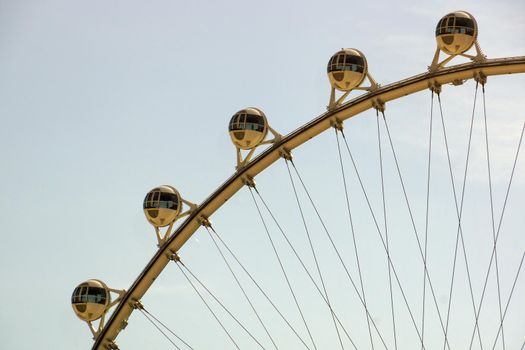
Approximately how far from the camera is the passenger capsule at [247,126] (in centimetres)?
6675

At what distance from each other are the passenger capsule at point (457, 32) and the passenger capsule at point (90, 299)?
1626cm

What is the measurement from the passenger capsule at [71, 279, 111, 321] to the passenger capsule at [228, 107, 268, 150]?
8036 millimetres

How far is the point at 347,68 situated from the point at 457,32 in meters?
4.28

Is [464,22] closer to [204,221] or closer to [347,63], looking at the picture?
[347,63]

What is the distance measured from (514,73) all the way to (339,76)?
6363 mm

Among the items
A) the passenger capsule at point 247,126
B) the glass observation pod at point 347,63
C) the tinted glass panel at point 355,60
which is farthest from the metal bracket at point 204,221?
the tinted glass panel at point 355,60

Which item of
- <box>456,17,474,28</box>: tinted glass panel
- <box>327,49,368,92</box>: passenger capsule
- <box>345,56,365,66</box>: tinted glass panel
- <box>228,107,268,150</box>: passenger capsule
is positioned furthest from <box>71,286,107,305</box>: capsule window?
<box>456,17,474,28</box>: tinted glass panel

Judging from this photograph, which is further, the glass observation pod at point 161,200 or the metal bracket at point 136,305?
the metal bracket at point 136,305

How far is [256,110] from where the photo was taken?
220ft

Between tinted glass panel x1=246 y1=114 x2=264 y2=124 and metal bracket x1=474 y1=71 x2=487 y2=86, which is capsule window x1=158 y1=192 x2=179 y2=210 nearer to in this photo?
tinted glass panel x1=246 y1=114 x2=264 y2=124

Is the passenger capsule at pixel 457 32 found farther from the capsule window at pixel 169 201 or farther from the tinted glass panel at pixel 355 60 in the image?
the capsule window at pixel 169 201

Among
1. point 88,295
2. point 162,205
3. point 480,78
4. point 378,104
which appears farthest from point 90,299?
point 480,78

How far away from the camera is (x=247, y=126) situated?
66.7 m

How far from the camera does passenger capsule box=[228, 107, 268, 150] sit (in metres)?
66.8
